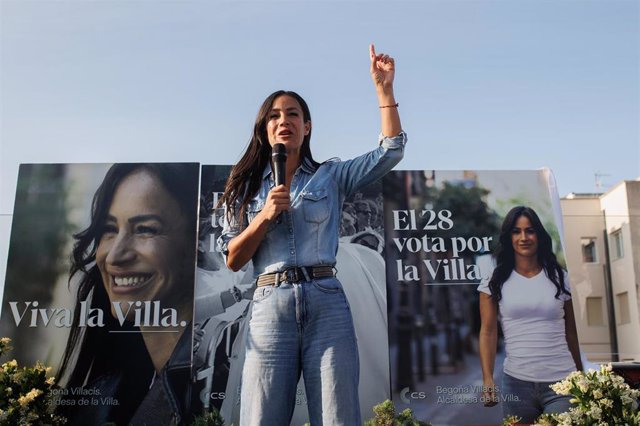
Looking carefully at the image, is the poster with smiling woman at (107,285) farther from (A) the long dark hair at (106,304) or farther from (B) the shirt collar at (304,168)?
(B) the shirt collar at (304,168)

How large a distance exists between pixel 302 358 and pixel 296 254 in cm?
31

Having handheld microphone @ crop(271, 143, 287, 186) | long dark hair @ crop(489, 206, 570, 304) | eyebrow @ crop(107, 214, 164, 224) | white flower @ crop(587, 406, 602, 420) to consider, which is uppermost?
eyebrow @ crop(107, 214, 164, 224)

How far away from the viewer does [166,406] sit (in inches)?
361

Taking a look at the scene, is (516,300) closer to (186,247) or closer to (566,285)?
(566,285)

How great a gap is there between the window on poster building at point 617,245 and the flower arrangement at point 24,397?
14.3 metres

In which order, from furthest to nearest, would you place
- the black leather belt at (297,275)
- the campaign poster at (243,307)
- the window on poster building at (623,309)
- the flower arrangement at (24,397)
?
1. the window on poster building at (623,309)
2. the campaign poster at (243,307)
3. the flower arrangement at (24,397)
4. the black leather belt at (297,275)

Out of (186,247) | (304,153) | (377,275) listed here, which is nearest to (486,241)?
(377,275)

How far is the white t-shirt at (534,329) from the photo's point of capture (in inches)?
380

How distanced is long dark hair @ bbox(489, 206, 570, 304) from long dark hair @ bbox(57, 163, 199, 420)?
4516 millimetres

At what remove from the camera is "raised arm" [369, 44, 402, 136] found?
214 cm

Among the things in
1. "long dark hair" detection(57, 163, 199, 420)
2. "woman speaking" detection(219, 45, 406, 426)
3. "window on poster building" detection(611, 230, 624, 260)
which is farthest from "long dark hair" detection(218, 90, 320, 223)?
"window on poster building" detection(611, 230, 624, 260)

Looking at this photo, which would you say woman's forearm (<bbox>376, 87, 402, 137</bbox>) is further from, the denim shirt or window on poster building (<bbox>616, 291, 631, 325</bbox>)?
window on poster building (<bbox>616, 291, 631, 325</bbox>)

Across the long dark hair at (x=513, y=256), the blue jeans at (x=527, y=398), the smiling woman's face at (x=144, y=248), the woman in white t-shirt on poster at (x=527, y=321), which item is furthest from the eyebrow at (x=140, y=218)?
the blue jeans at (x=527, y=398)

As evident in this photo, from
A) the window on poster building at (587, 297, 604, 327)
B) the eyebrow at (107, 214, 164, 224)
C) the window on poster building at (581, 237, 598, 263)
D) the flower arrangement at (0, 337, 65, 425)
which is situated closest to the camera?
the flower arrangement at (0, 337, 65, 425)
